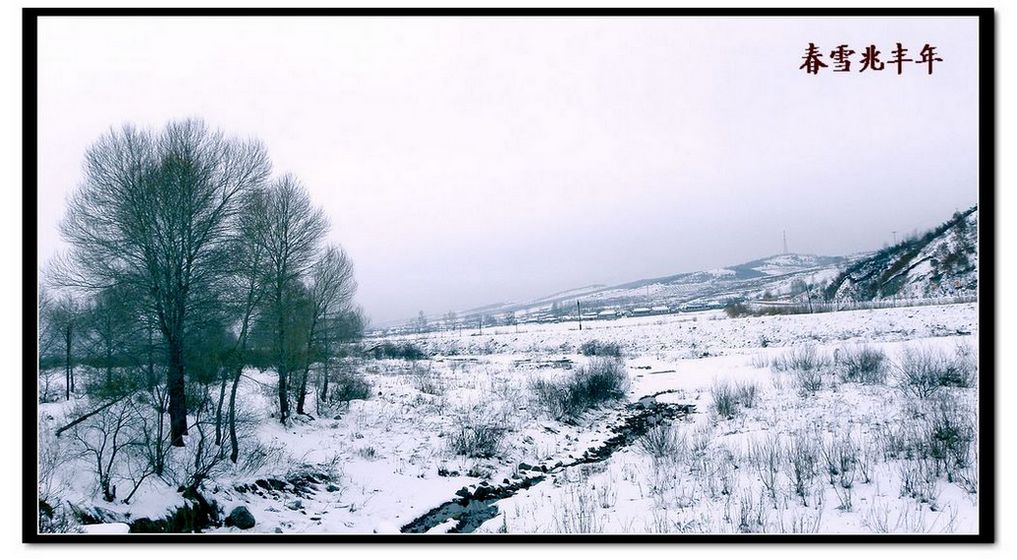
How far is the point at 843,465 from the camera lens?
27.7ft

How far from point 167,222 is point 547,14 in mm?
8815

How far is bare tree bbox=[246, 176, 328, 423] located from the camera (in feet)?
46.7

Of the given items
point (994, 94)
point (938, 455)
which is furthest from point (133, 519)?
point (938, 455)

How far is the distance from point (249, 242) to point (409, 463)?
6.55 metres

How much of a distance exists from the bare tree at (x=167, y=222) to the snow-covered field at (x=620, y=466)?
2421 millimetres

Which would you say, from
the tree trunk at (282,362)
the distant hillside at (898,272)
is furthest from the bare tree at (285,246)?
the distant hillside at (898,272)

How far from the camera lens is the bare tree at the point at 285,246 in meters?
14.2

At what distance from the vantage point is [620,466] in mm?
11031

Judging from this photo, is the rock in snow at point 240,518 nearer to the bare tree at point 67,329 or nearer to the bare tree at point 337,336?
the bare tree at point 67,329

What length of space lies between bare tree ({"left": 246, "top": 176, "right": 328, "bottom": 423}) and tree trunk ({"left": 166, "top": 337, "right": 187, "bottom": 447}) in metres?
3.79

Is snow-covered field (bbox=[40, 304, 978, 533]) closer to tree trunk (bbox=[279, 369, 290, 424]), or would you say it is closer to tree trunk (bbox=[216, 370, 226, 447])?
tree trunk (bbox=[279, 369, 290, 424])

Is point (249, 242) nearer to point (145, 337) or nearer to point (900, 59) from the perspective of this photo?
point (145, 337)

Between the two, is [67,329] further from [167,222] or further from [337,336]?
[337,336]

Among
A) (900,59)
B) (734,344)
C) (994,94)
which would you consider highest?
(900,59)
